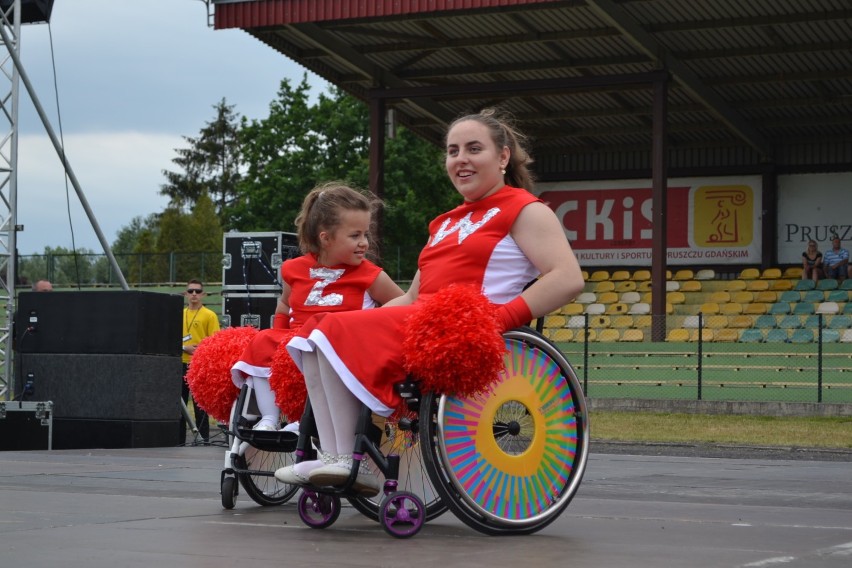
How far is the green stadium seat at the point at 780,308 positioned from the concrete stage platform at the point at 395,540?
2185cm

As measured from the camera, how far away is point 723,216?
124 feet

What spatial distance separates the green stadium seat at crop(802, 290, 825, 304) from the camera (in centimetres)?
3020

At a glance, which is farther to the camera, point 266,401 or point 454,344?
point 266,401

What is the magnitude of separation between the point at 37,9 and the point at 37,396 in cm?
528

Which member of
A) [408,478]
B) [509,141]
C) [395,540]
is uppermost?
[509,141]

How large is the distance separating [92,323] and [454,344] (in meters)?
8.00

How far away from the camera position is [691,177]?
126ft

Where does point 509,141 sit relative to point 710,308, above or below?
above

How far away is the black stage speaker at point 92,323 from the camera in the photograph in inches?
467

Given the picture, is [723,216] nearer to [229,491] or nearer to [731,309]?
[731,309]

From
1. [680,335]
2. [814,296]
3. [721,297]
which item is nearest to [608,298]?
[721,297]

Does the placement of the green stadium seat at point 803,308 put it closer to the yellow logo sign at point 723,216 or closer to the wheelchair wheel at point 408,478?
the yellow logo sign at point 723,216

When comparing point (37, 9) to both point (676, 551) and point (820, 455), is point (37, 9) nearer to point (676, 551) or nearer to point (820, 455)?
point (820, 455)

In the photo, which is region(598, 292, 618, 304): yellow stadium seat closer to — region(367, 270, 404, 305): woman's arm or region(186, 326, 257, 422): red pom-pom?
region(186, 326, 257, 422): red pom-pom
